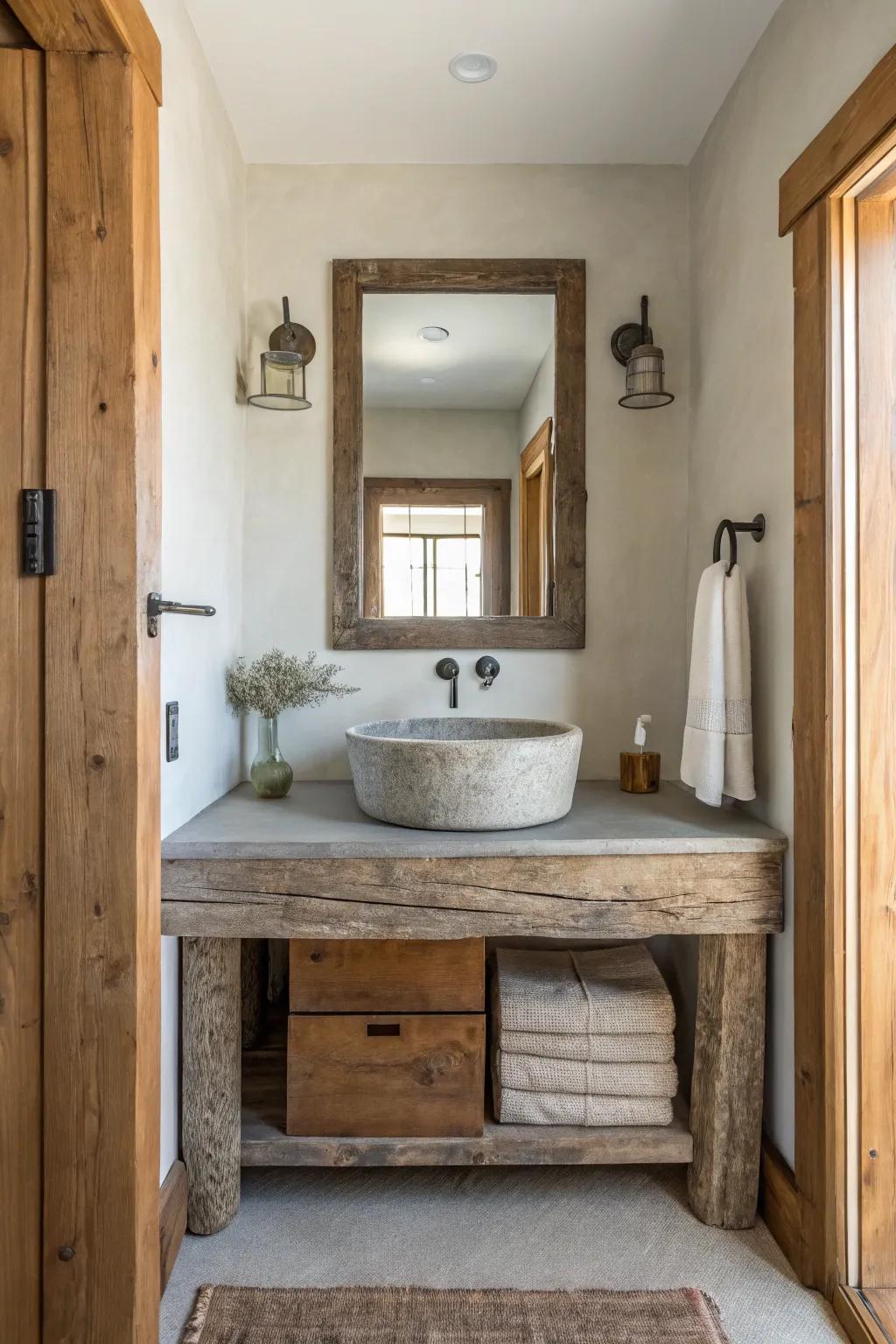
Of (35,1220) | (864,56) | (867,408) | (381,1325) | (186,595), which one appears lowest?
(381,1325)

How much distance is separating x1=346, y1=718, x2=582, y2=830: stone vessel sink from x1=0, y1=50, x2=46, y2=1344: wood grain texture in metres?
0.62

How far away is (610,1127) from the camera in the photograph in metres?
1.77

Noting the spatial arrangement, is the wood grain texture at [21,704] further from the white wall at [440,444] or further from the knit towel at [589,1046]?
the white wall at [440,444]

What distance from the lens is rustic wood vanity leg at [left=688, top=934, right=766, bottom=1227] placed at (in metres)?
1.68

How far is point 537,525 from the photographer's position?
223cm

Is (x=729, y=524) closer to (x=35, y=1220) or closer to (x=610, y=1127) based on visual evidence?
(x=610, y=1127)

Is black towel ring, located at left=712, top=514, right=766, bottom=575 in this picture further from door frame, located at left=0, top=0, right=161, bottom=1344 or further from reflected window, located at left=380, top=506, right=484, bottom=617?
door frame, located at left=0, top=0, right=161, bottom=1344

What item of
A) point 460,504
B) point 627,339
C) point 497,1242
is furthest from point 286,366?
point 497,1242

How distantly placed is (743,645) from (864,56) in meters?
0.99

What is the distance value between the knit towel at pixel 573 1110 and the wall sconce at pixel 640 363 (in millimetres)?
1596

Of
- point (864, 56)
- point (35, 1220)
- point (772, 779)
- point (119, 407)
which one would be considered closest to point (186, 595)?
point (119, 407)

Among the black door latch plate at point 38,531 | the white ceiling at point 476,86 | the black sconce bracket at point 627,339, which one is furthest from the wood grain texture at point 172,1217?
the white ceiling at point 476,86

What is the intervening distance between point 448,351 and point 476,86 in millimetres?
562

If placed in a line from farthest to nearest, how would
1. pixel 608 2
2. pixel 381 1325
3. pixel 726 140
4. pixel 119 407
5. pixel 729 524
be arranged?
1. pixel 726 140
2. pixel 729 524
3. pixel 608 2
4. pixel 381 1325
5. pixel 119 407
